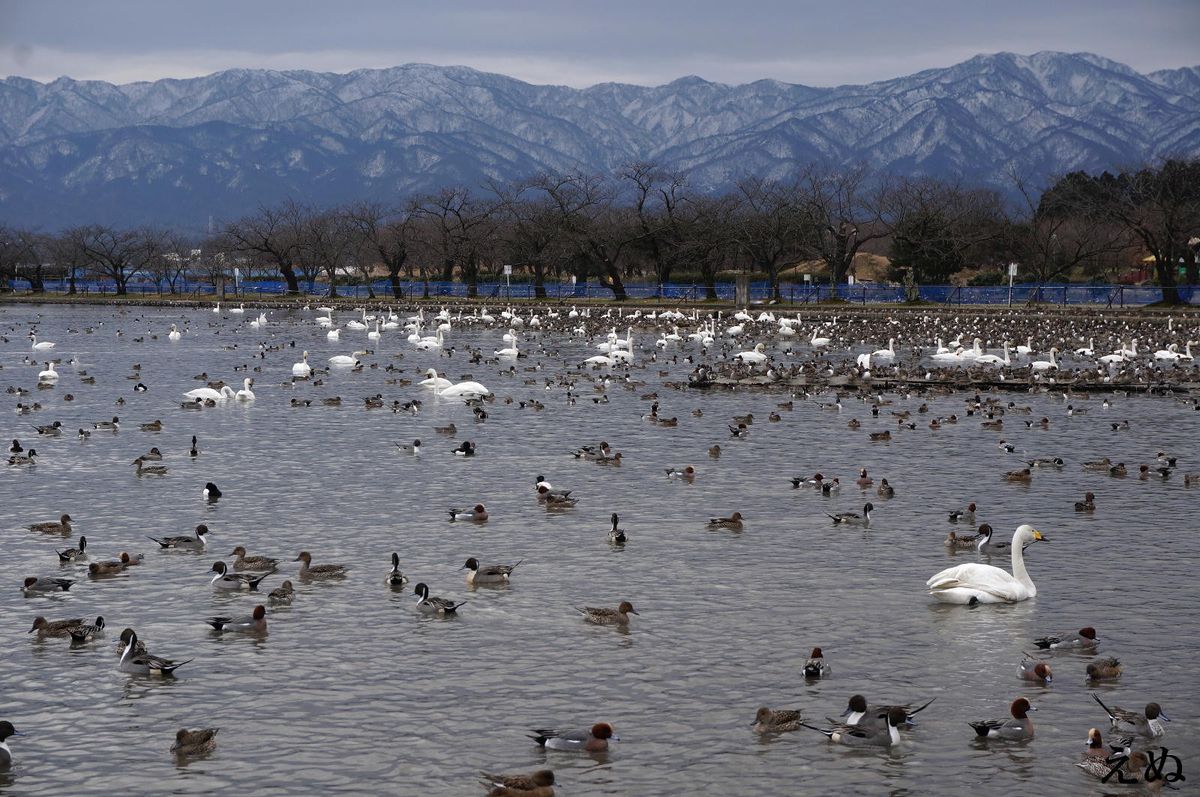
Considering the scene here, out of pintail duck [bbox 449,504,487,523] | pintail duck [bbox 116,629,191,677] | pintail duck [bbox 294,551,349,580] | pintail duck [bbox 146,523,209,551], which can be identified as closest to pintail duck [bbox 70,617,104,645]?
pintail duck [bbox 116,629,191,677]

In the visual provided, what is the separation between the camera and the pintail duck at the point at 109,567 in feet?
58.6

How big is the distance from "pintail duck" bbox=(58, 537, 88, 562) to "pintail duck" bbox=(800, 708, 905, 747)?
11.3 m

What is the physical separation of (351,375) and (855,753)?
124ft

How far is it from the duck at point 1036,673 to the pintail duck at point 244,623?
330 inches

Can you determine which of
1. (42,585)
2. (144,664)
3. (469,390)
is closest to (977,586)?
(144,664)

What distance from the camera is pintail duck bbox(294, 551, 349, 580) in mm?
17641

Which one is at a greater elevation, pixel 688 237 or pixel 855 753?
pixel 688 237

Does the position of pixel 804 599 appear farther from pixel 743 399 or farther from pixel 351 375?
pixel 351 375

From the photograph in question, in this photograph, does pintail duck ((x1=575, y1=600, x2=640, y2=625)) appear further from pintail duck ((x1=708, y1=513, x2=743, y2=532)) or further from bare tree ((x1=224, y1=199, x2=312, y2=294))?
bare tree ((x1=224, y1=199, x2=312, y2=294))

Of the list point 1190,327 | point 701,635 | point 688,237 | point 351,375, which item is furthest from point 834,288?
point 701,635

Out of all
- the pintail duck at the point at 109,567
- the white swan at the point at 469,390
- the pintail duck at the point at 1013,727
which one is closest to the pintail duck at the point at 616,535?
the pintail duck at the point at 109,567

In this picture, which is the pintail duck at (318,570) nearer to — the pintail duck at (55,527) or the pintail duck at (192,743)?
the pintail duck at (55,527)

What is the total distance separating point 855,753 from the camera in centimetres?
1219

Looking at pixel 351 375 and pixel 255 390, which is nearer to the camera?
pixel 255 390
